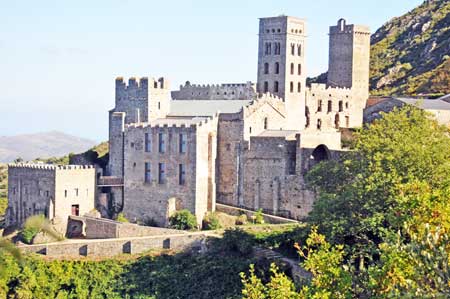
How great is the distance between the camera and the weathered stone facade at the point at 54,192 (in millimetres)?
50500

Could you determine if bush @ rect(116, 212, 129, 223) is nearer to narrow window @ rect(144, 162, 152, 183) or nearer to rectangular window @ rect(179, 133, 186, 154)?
narrow window @ rect(144, 162, 152, 183)

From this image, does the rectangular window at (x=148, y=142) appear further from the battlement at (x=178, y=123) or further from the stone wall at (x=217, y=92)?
the stone wall at (x=217, y=92)

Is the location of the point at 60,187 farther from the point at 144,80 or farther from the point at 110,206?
the point at 144,80

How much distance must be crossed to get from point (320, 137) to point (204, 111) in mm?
8615

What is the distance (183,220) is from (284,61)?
58.9 feet

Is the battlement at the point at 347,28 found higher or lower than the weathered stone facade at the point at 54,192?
higher

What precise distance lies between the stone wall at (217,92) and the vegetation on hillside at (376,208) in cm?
1929

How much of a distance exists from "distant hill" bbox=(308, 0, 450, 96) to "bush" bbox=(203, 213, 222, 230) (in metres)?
32.5

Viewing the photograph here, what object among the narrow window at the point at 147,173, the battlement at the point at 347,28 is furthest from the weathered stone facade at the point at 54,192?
the battlement at the point at 347,28

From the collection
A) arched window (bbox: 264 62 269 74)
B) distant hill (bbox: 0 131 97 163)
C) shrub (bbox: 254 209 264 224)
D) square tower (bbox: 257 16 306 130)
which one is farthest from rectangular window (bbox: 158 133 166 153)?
distant hill (bbox: 0 131 97 163)

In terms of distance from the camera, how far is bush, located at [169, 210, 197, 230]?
48.4m

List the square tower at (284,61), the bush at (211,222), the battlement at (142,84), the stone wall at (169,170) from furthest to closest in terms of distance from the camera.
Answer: the square tower at (284,61) → the battlement at (142,84) → the stone wall at (169,170) → the bush at (211,222)

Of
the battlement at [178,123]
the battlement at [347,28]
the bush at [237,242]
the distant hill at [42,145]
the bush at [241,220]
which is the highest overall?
the battlement at [347,28]

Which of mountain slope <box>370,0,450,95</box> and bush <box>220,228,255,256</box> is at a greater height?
mountain slope <box>370,0,450,95</box>
